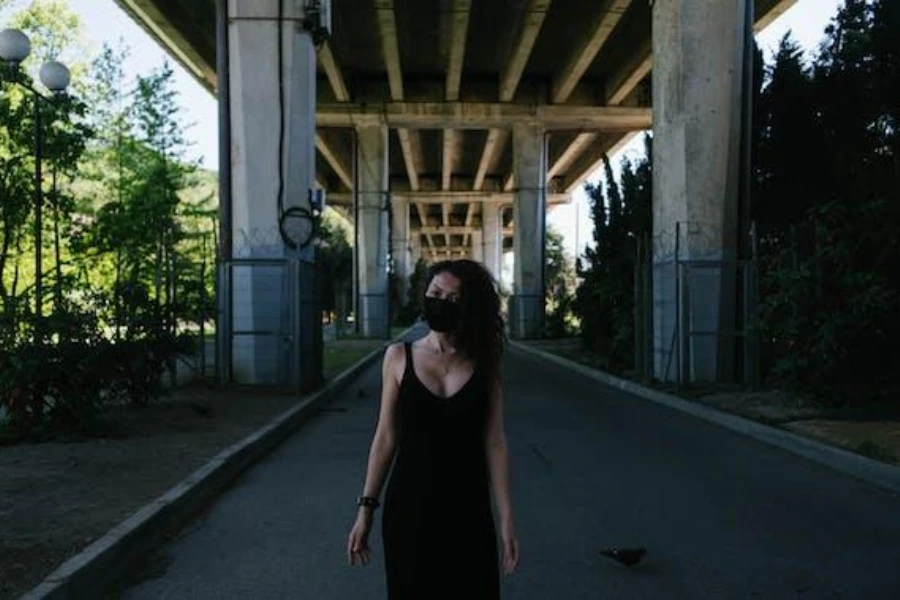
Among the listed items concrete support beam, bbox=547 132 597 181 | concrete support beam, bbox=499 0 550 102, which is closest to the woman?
concrete support beam, bbox=499 0 550 102

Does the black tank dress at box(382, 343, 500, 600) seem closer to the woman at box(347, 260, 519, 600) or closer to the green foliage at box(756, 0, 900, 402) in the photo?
the woman at box(347, 260, 519, 600)

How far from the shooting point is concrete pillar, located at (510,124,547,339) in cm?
4325

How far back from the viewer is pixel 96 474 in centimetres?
852

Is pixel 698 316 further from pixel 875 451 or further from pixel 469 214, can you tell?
pixel 469 214

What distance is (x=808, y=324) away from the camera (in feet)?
43.2

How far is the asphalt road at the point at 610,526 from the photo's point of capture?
5.65m

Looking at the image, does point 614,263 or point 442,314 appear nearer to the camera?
point 442,314

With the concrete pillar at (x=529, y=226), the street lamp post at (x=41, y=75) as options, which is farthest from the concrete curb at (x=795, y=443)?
the concrete pillar at (x=529, y=226)

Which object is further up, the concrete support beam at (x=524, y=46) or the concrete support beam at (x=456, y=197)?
the concrete support beam at (x=524, y=46)

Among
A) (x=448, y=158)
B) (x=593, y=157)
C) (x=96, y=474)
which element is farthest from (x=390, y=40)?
(x=593, y=157)

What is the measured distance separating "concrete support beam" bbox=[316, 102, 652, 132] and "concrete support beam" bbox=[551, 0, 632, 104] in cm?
85

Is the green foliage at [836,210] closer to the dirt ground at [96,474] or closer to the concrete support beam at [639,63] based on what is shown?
the concrete support beam at [639,63]

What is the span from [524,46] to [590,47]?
2.22 meters

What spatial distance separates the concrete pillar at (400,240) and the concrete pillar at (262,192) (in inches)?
1957
